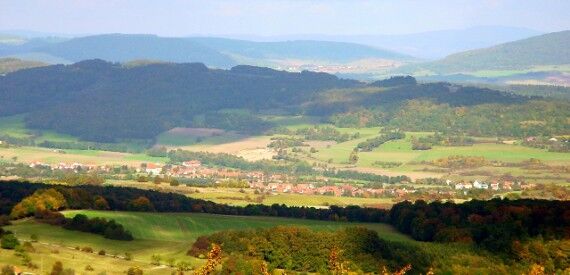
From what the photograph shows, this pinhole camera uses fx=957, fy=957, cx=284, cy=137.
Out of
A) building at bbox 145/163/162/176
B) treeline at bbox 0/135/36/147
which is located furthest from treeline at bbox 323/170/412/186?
treeline at bbox 0/135/36/147

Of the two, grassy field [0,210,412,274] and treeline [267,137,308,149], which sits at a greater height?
treeline [267,137,308,149]

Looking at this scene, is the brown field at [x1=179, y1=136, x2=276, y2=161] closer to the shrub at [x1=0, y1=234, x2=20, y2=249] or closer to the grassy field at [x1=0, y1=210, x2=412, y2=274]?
the grassy field at [x1=0, y1=210, x2=412, y2=274]

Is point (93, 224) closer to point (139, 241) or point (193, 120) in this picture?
point (139, 241)

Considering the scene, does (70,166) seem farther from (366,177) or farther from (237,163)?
(366,177)

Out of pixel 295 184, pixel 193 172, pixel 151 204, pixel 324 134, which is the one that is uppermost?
pixel 324 134

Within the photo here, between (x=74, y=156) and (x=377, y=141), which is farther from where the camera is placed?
(x=377, y=141)

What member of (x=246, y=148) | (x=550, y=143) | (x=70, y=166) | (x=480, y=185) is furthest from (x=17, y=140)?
(x=550, y=143)

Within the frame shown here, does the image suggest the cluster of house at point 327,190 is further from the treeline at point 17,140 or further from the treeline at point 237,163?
the treeline at point 17,140
